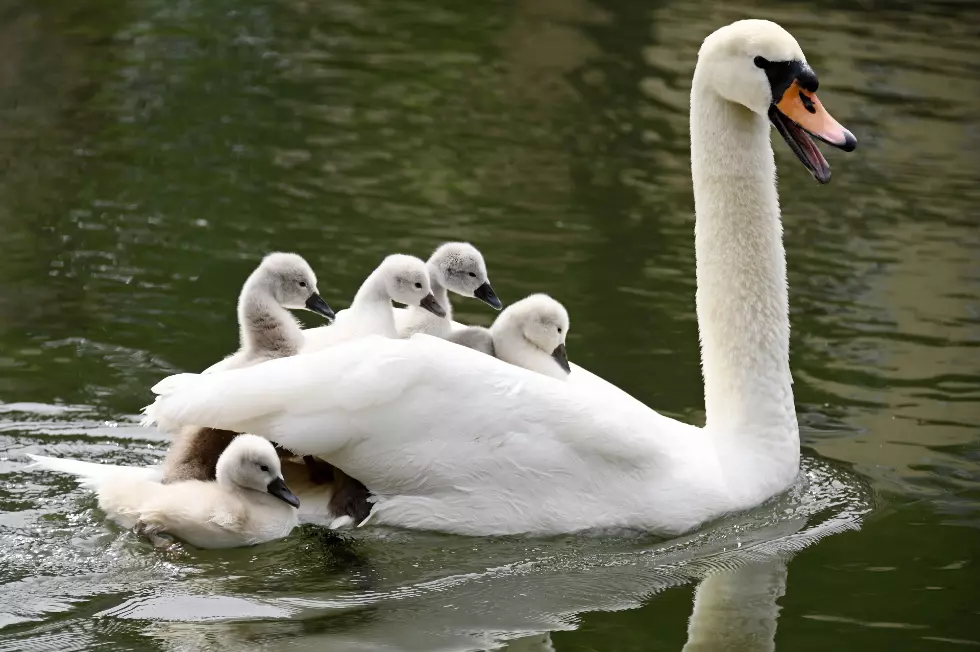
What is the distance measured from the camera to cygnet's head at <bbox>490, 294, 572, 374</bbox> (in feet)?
20.7

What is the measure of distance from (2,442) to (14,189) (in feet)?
16.9

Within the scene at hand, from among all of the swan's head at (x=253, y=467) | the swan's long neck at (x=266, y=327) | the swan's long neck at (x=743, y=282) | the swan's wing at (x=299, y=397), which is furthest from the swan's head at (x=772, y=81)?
the swan's head at (x=253, y=467)

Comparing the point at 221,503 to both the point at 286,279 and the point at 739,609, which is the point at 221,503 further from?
the point at 739,609

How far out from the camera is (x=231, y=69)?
16375 mm

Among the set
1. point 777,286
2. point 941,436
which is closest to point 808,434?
point 941,436

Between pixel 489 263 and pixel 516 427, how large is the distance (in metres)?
4.55

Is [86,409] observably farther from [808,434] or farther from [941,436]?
[941,436]

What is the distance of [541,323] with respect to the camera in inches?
250

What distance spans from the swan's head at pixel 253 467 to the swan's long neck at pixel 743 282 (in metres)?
1.81

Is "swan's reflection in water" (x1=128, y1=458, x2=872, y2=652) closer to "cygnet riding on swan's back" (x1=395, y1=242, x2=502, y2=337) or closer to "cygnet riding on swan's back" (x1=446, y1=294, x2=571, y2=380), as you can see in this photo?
"cygnet riding on swan's back" (x1=446, y1=294, x2=571, y2=380)

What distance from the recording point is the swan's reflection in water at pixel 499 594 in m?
5.25

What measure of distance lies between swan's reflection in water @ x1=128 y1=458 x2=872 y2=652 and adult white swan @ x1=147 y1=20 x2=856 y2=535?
100 millimetres

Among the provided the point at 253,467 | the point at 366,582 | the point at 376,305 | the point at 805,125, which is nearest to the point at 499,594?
the point at 366,582

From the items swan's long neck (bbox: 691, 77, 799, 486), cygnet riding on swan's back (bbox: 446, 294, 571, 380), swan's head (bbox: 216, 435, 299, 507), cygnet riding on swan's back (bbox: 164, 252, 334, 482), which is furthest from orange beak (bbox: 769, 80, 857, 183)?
swan's head (bbox: 216, 435, 299, 507)
